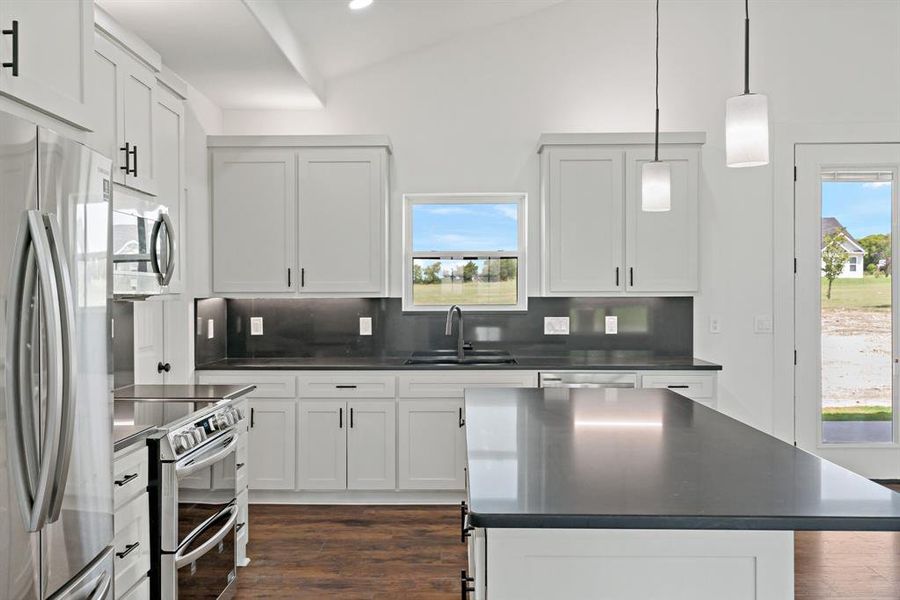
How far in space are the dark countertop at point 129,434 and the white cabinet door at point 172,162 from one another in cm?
107

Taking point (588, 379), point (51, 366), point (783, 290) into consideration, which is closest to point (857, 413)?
point (783, 290)

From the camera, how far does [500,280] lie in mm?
4629

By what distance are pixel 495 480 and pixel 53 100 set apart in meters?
1.55

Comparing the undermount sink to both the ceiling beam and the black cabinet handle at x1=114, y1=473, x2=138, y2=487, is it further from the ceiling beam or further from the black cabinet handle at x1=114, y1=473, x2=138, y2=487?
the black cabinet handle at x1=114, y1=473, x2=138, y2=487

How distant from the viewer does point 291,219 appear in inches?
167

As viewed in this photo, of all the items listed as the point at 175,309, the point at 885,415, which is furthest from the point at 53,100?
the point at 885,415

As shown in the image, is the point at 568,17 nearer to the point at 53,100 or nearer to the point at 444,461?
the point at 444,461

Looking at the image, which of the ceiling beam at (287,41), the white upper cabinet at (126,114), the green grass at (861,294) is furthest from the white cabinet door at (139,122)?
the green grass at (861,294)

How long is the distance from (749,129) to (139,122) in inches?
99.3

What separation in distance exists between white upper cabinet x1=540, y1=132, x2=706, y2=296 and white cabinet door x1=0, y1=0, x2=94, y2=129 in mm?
2902

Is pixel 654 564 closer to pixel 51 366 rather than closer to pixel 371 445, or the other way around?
pixel 51 366

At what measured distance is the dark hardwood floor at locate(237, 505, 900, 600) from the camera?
9.39ft

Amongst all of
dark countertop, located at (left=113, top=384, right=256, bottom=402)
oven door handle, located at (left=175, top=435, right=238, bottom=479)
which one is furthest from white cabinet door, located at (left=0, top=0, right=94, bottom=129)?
dark countertop, located at (left=113, top=384, right=256, bottom=402)

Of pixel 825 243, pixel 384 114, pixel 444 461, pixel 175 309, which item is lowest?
pixel 444 461
